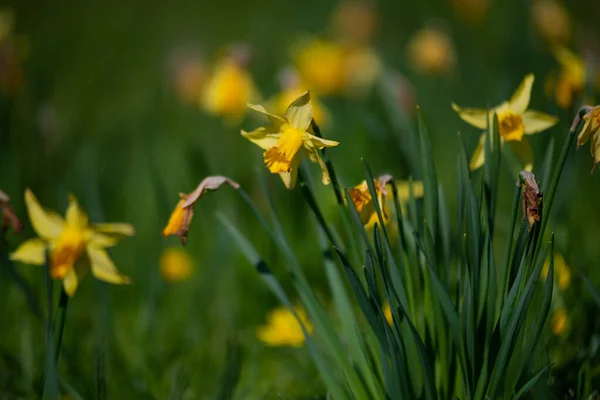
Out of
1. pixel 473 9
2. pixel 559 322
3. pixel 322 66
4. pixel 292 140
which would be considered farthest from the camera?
pixel 473 9

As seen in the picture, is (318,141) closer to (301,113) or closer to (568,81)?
(301,113)

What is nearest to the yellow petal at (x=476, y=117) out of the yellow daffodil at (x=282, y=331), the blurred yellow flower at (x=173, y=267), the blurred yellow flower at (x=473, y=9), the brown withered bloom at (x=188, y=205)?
the brown withered bloom at (x=188, y=205)

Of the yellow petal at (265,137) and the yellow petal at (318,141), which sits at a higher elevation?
the yellow petal at (318,141)

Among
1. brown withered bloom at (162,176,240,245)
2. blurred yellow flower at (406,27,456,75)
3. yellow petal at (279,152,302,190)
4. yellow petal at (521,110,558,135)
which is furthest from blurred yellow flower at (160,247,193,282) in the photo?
blurred yellow flower at (406,27,456,75)

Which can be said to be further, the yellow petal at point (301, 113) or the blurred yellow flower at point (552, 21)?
the blurred yellow flower at point (552, 21)

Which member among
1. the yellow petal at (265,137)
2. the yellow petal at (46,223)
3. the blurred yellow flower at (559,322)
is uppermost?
the yellow petal at (265,137)

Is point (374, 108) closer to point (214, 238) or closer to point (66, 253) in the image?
point (214, 238)

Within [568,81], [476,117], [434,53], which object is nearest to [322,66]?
[434,53]

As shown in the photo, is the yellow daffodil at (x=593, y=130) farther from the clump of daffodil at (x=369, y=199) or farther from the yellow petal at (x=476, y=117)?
the clump of daffodil at (x=369, y=199)
